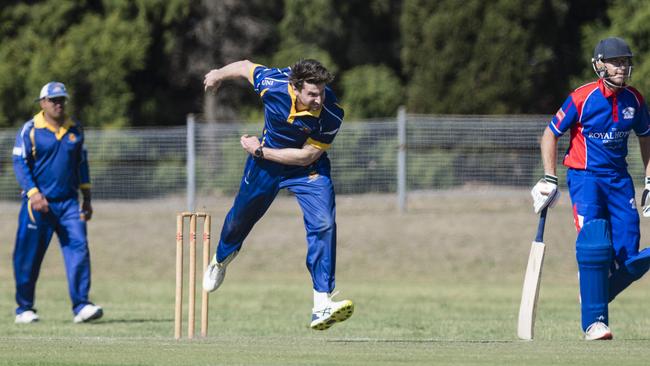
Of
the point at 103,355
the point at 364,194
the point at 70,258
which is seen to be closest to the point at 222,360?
the point at 103,355

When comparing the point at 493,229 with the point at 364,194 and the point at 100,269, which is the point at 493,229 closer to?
the point at 364,194

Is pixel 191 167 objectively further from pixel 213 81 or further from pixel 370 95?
pixel 213 81

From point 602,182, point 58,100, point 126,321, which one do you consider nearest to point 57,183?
point 58,100

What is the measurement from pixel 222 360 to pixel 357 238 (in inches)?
482

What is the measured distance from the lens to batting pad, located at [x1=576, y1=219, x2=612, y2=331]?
355 inches

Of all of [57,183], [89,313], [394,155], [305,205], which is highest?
[305,205]

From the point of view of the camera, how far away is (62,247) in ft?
40.4

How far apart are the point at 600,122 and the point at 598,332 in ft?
4.49

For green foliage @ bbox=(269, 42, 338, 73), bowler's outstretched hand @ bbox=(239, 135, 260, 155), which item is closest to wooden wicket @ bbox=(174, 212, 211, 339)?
bowler's outstretched hand @ bbox=(239, 135, 260, 155)

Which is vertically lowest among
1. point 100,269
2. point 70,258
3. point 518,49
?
point 100,269

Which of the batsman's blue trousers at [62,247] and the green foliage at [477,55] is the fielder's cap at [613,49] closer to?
the batsman's blue trousers at [62,247]

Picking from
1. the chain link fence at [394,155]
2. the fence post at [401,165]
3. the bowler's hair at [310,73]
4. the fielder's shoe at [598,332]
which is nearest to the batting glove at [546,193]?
the fielder's shoe at [598,332]

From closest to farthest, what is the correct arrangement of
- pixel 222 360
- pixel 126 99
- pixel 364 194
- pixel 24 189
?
pixel 222 360
pixel 24 189
pixel 364 194
pixel 126 99

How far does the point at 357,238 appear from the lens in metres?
19.9
